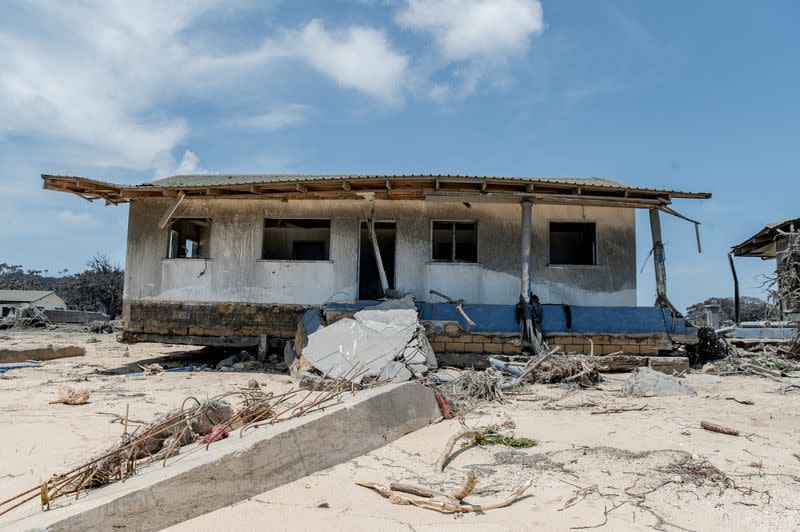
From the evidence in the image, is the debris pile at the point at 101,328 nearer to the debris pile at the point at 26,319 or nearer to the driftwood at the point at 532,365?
the debris pile at the point at 26,319

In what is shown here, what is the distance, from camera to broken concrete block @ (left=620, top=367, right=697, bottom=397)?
23.4 ft

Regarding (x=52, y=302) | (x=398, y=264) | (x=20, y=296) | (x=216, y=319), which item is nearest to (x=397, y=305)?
(x=398, y=264)

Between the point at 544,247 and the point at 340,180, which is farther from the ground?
the point at 340,180

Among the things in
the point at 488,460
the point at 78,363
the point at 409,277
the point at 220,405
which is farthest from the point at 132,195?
the point at 488,460

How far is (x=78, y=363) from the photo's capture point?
12.1m

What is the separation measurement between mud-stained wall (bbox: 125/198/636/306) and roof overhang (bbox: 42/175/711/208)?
0.65 metres

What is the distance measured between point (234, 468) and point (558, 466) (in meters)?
2.34

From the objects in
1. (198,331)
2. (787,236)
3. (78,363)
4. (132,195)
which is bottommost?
(78,363)

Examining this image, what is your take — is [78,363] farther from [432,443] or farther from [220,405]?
[432,443]

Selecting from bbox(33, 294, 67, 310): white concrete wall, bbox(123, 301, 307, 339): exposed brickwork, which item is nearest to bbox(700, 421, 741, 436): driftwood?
bbox(123, 301, 307, 339): exposed brickwork

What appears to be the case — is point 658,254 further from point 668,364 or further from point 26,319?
point 26,319

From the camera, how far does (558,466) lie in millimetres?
4121

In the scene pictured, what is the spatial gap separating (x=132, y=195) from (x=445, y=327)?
6.95 metres

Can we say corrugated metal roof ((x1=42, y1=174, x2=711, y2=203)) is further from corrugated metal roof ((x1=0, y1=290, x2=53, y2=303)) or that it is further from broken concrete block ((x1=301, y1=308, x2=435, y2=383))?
corrugated metal roof ((x1=0, y1=290, x2=53, y2=303))
